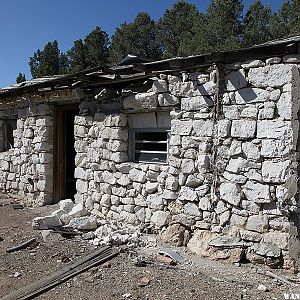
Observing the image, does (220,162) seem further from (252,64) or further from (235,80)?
(252,64)

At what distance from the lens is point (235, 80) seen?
201 inches

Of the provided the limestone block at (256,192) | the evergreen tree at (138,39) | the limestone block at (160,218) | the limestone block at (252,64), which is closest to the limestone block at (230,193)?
the limestone block at (256,192)

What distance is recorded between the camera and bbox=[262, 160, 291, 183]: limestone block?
4.66 m

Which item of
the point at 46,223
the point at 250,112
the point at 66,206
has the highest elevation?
the point at 250,112

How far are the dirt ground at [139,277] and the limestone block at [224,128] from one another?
5.87ft

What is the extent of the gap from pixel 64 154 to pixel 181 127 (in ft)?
12.8

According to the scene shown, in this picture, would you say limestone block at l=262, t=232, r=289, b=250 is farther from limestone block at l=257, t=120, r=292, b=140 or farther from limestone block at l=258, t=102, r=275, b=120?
limestone block at l=258, t=102, r=275, b=120

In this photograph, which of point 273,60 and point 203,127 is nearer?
point 273,60

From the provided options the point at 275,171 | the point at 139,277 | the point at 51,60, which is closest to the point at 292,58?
the point at 275,171

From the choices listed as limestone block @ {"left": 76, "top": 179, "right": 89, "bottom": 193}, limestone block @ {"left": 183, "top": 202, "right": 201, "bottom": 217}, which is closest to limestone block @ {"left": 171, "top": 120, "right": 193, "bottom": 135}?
limestone block @ {"left": 183, "top": 202, "right": 201, "bottom": 217}

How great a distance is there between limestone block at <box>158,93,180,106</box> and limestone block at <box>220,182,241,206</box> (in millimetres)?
1515

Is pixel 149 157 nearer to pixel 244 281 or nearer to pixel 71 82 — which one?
pixel 71 82

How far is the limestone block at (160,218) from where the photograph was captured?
587cm

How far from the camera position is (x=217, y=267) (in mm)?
4734
